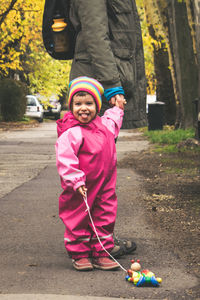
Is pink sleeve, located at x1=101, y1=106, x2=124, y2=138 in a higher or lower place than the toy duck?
higher

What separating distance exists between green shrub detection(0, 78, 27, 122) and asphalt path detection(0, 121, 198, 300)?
85.4ft

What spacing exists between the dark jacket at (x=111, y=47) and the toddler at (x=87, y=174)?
1.09 feet

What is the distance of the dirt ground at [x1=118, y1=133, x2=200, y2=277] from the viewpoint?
204 inches

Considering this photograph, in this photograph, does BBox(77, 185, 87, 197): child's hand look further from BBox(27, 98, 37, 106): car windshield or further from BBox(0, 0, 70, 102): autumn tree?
BBox(27, 98, 37, 106): car windshield

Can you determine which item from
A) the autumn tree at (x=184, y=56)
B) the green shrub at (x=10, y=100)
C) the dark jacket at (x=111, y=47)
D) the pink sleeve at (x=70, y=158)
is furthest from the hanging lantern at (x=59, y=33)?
→ the green shrub at (x=10, y=100)

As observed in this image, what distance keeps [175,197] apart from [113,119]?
9.57 ft

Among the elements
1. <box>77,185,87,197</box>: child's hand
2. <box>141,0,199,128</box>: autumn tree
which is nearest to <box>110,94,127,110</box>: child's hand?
<box>77,185,87,197</box>: child's hand

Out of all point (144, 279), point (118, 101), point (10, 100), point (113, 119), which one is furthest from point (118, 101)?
point (10, 100)

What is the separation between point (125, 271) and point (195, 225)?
1.63m

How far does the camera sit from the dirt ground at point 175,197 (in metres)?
5.19

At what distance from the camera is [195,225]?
5.93 m

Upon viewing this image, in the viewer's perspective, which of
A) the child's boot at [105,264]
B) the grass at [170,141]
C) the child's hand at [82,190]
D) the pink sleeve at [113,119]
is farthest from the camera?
the grass at [170,141]

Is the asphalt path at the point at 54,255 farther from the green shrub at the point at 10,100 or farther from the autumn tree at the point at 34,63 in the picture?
the green shrub at the point at 10,100

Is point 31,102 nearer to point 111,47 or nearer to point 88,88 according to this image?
point 111,47
